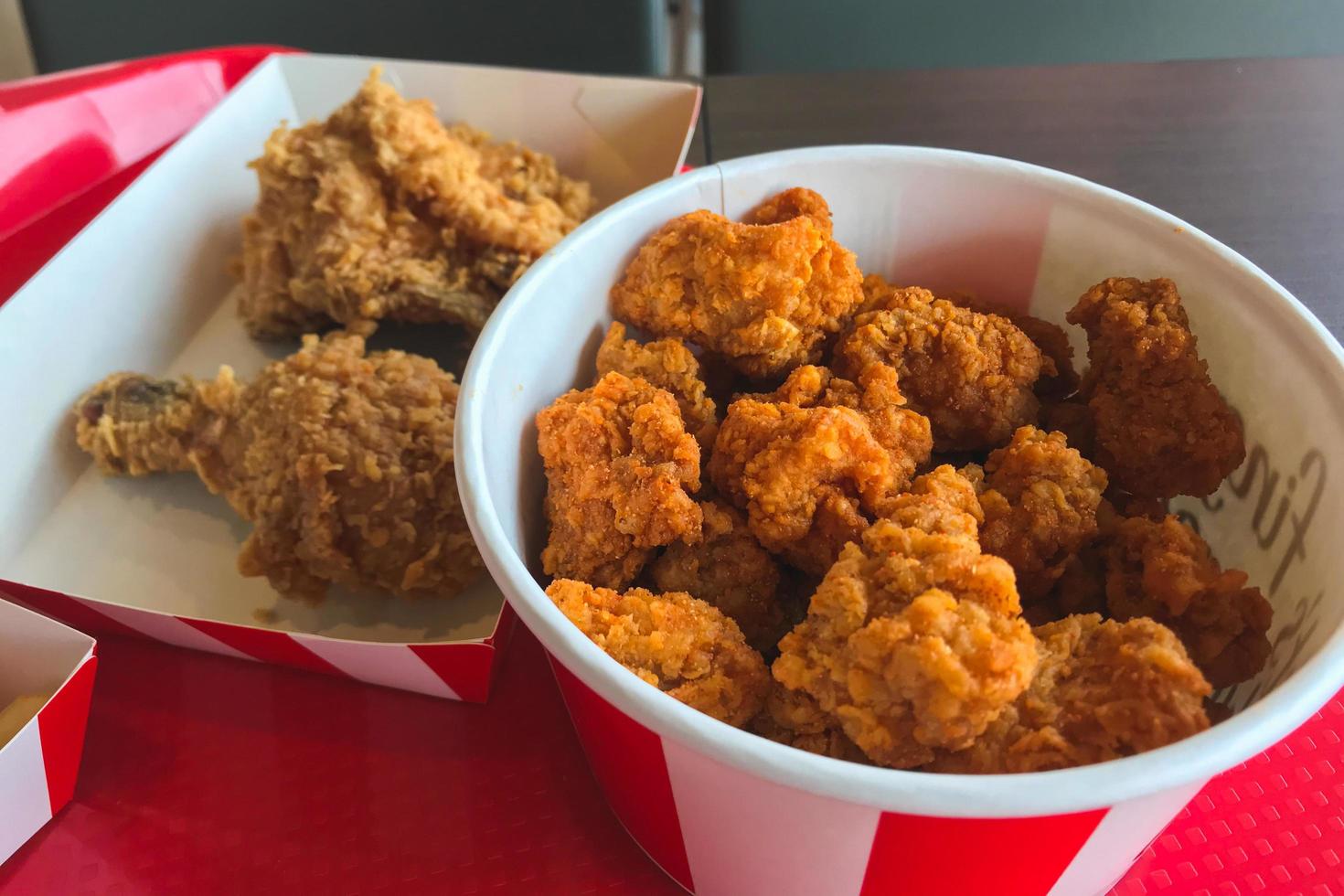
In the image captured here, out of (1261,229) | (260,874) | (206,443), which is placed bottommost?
(260,874)

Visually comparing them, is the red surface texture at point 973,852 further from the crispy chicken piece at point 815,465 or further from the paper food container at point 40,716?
the paper food container at point 40,716

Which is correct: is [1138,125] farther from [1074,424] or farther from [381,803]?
[381,803]

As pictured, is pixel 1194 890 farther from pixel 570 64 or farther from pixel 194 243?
pixel 570 64

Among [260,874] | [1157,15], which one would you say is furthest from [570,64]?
[260,874]

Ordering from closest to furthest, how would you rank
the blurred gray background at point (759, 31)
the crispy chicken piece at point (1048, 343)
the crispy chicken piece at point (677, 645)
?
the crispy chicken piece at point (677, 645)
the crispy chicken piece at point (1048, 343)
the blurred gray background at point (759, 31)

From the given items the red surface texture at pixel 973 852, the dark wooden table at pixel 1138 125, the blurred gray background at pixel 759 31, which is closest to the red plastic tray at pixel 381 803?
the red surface texture at pixel 973 852

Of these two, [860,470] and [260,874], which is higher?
[860,470]

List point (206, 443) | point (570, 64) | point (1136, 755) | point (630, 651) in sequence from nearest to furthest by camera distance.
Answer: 1. point (1136, 755)
2. point (630, 651)
3. point (206, 443)
4. point (570, 64)
